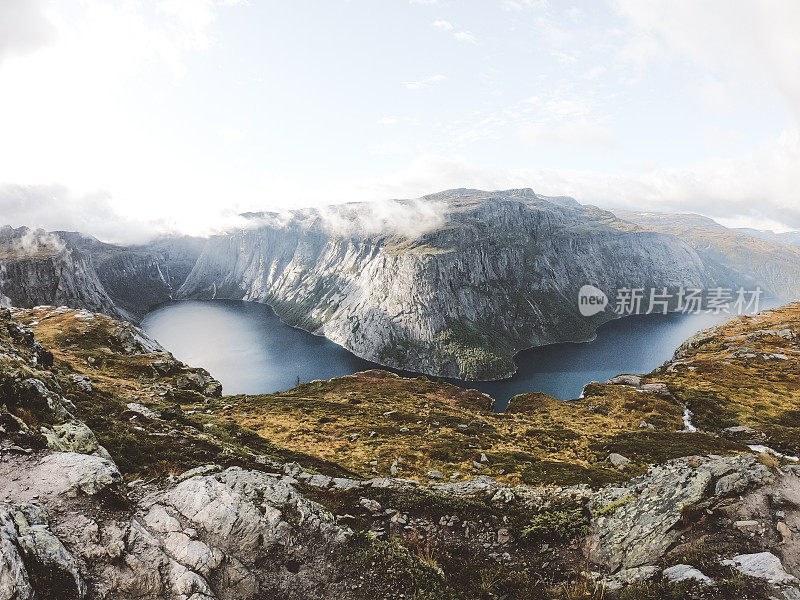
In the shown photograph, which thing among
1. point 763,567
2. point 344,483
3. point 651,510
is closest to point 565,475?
point 651,510

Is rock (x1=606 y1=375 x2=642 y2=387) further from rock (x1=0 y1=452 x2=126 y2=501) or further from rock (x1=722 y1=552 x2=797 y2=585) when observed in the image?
rock (x1=0 y1=452 x2=126 y2=501)

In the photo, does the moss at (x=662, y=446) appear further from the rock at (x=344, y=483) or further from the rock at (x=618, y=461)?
the rock at (x=344, y=483)

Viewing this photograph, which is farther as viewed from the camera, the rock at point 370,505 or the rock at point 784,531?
the rock at point 370,505

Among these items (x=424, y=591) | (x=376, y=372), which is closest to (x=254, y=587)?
(x=424, y=591)

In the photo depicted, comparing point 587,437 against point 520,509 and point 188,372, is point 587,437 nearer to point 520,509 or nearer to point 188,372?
point 520,509

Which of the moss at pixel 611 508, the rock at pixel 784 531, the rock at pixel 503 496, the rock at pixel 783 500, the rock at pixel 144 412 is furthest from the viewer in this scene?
the rock at pixel 144 412

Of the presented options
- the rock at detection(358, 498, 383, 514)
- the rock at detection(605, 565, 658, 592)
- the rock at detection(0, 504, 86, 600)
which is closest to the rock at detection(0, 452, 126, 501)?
the rock at detection(0, 504, 86, 600)

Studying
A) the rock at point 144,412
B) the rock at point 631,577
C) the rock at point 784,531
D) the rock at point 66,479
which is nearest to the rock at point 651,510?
the rock at point 631,577
